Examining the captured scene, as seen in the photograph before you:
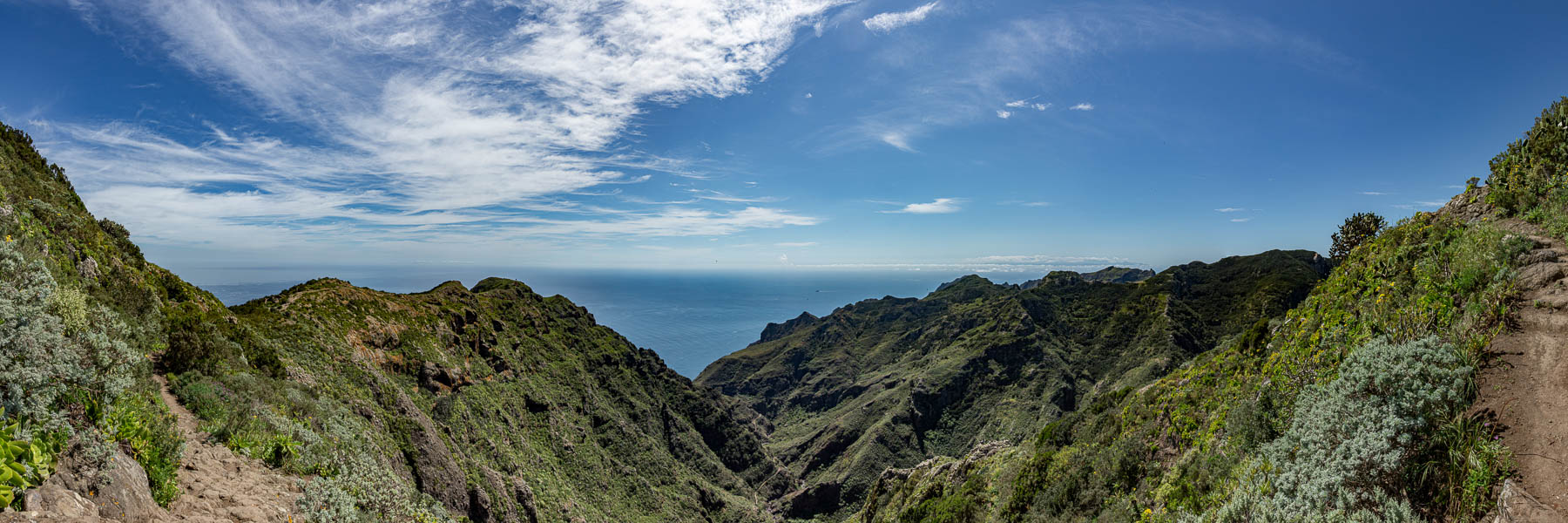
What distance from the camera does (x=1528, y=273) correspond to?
269 inches

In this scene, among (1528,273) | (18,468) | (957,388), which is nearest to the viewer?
(18,468)

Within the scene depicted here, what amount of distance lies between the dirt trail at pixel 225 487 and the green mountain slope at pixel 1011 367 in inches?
3142

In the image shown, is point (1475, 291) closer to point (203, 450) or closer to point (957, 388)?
point (203, 450)

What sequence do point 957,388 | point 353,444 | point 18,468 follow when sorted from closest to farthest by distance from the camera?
point 18,468 < point 353,444 < point 957,388

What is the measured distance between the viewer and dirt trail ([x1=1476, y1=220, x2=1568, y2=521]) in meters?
4.96

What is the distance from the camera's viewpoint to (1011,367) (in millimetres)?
102375

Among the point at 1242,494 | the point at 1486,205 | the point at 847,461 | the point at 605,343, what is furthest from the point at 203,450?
the point at 847,461

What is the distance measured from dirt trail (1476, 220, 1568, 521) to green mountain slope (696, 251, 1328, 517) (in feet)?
232

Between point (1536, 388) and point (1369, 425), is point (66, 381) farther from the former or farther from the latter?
point (1536, 388)

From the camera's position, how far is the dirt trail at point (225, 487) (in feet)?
21.4

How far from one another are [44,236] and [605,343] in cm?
8136

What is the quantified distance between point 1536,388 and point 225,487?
16733 mm

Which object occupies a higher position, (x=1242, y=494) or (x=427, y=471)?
(x=1242, y=494)

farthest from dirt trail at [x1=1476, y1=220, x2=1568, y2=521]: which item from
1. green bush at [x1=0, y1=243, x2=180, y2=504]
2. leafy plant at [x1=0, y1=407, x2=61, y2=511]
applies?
green bush at [x1=0, y1=243, x2=180, y2=504]
